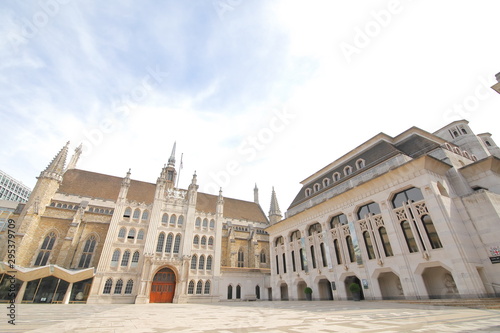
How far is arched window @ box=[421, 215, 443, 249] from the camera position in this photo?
17031 millimetres

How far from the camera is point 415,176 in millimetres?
18969

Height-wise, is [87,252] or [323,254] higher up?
[87,252]

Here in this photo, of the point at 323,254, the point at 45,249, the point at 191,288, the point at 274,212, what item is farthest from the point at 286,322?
the point at 274,212

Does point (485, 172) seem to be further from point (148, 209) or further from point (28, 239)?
point (28, 239)

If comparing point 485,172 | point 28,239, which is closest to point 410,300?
point 485,172

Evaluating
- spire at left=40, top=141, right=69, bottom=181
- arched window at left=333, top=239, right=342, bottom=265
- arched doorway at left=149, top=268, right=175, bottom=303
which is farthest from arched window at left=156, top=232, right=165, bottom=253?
arched window at left=333, top=239, right=342, bottom=265

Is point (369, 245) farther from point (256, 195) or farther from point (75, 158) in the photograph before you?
point (75, 158)

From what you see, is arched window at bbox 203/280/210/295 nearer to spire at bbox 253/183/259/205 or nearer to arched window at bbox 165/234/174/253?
arched window at bbox 165/234/174/253

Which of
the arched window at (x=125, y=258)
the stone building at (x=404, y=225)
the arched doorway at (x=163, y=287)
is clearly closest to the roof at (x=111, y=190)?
the arched window at (x=125, y=258)

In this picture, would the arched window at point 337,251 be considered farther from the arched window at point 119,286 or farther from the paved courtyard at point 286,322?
the arched window at point 119,286

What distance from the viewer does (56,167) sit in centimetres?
3453

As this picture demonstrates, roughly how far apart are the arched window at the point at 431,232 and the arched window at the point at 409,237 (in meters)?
1.14

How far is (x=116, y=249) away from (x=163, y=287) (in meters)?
8.16

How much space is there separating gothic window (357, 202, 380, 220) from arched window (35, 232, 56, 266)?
128 ft
